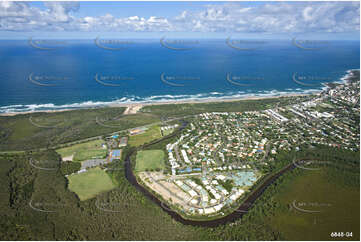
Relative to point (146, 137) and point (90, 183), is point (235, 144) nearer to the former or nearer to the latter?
point (146, 137)

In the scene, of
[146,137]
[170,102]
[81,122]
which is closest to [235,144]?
[146,137]

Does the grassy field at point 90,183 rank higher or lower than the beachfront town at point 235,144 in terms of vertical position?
lower

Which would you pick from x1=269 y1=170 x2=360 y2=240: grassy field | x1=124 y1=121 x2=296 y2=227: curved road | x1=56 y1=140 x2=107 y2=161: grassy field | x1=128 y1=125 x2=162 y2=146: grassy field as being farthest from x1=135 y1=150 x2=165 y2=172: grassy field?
x1=269 y1=170 x2=360 y2=240: grassy field

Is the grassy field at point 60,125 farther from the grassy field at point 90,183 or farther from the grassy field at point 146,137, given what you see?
the grassy field at point 90,183

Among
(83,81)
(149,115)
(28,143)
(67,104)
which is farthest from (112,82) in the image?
(28,143)

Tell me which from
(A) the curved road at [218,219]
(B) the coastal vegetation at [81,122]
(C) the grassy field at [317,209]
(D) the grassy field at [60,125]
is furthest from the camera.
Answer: (B) the coastal vegetation at [81,122]

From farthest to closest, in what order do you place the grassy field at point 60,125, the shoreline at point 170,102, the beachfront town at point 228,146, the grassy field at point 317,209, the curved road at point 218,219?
the shoreline at point 170,102 < the grassy field at point 60,125 < the beachfront town at point 228,146 < the curved road at point 218,219 < the grassy field at point 317,209

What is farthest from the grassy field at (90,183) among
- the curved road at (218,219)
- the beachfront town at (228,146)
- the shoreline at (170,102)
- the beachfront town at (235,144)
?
the shoreline at (170,102)

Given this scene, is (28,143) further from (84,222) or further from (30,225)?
(84,222)
